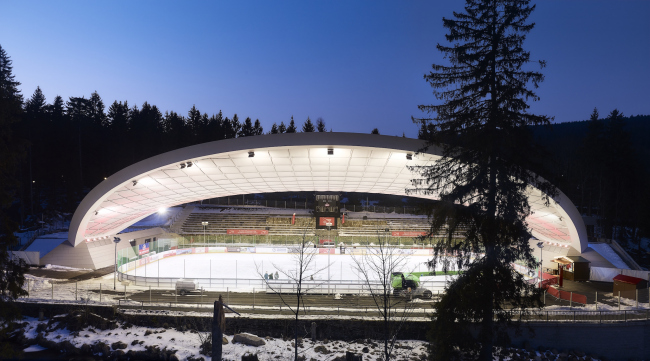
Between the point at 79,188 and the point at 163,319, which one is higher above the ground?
the point at 79,188

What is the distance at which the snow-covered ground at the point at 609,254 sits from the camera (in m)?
26.7

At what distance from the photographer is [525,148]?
36.2 feet

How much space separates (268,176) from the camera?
27844mm

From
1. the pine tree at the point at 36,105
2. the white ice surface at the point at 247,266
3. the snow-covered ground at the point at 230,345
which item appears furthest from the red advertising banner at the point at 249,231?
the pine tree at the point at 36,105

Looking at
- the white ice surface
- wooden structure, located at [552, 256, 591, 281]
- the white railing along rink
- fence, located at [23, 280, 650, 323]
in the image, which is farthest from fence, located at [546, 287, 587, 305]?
the white ice surface

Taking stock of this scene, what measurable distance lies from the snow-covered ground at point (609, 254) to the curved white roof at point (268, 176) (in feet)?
10.8

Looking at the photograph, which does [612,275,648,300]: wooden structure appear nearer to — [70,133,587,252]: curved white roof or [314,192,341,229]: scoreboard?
[70,133,587,252]: curved white roof

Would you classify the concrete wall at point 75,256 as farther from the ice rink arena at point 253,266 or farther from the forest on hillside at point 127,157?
the forest on hillside at point 127,157

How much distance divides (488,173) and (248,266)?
2338cm

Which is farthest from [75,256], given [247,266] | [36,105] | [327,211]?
[36,105]

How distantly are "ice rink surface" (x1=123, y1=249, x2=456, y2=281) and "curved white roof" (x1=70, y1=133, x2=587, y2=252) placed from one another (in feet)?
18.5

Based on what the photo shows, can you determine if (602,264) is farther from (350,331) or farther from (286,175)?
(286,175)

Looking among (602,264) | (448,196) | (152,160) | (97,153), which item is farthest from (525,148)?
(97,153)

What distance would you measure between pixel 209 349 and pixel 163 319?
389 cm
